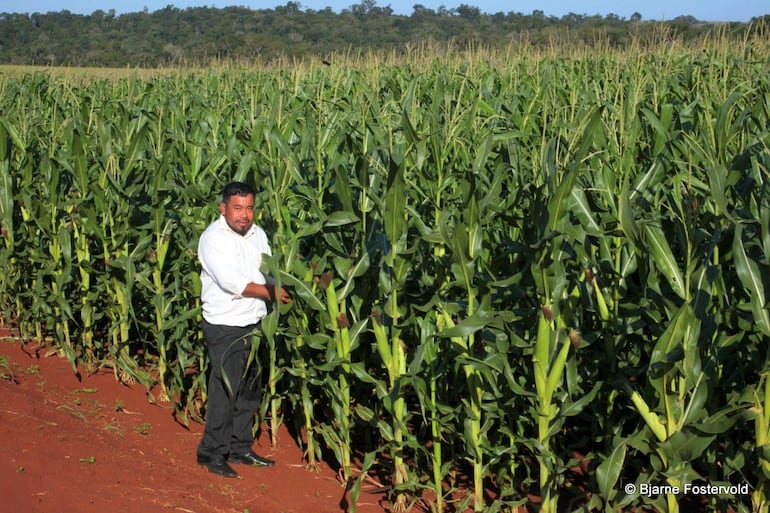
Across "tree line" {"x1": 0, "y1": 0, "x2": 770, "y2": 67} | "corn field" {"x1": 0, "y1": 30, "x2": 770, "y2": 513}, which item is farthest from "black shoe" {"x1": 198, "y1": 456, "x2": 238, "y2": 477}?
"tree line" {"x1": 0, "y1": 0, "x2": 770, "y2": 67}

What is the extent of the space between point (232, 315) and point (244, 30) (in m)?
65.4

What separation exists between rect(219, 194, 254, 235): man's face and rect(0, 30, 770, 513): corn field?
276 mm

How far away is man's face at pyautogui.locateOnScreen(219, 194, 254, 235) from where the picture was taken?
497 centimetres

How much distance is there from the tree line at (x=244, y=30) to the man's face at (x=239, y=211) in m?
27.5

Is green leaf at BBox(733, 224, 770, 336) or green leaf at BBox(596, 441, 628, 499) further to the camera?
green leaf at BBox(596, 441, 628, 499)

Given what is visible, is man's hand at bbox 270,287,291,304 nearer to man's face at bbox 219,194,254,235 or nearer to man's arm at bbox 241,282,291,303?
man's arm at bbox 241,282,291,303

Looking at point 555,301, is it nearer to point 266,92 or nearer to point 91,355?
point 91,355

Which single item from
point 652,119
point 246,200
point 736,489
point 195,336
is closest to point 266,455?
point 195,336

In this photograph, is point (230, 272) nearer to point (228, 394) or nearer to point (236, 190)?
point (236, 190)

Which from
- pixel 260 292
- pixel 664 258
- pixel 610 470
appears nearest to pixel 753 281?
pixel 664 258

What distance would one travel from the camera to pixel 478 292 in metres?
4.54

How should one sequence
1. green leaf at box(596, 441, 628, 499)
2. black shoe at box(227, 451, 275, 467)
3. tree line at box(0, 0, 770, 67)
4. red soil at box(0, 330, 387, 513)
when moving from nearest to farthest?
green leaf at box(596, 441, 628, 499) < red soil at box(0, 330, 387, 513) < black shoe at box(227, 451, 275, 467) < tree line at box(0, 0, 770, 67)

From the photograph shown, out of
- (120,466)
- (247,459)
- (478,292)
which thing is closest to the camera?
(478,292)

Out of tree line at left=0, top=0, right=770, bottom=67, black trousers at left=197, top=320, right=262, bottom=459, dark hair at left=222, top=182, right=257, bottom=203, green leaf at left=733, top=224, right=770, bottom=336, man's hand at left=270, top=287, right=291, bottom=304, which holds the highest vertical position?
tree line at left=0, top=0, right=770, bottom=67
